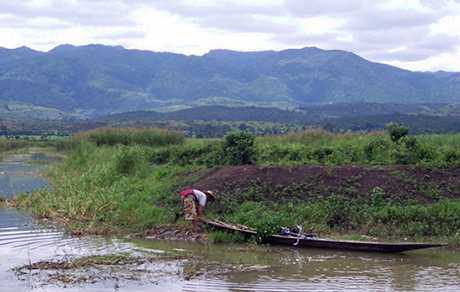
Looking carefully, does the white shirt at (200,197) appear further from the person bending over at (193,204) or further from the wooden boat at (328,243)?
the wooden boat at (328,243)

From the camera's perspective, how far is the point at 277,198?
14.2 metres

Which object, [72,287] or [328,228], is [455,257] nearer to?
[328,228]

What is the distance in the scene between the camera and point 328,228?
12.8m

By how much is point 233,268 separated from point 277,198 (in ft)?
14.0

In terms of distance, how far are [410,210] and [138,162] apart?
10894mm

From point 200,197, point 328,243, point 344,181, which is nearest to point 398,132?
point 344,181

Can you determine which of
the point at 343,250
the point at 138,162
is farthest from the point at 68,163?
the point at 343,250

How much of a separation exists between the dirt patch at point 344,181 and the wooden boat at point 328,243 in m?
2.20

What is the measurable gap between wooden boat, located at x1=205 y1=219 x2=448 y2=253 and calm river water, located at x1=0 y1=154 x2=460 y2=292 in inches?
5.2

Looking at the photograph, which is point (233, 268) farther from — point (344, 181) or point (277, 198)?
point (344, 181)

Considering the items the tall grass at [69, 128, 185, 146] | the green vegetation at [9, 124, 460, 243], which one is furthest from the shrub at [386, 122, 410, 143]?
the tall grass at [69, 128, 185, 146]

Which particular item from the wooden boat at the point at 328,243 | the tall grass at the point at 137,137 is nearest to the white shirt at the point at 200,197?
the wooden boat at the point at 328,243

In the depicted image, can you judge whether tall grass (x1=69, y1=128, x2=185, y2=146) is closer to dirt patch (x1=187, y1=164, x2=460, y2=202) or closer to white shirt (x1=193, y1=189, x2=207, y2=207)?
dirt patch (x1=187, y1=164, x2=460, y2=202)

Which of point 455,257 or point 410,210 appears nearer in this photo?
point 455,257
